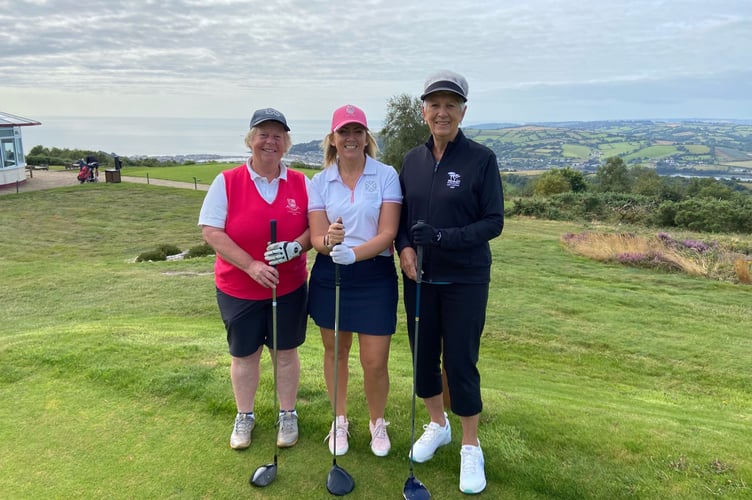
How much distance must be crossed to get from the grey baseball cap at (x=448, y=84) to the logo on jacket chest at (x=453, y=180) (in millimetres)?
491

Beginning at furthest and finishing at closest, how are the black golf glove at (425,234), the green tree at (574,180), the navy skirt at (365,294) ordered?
the green tree at (574,180) → the navy skirt at (365,294) → the black golf glove at (425,234)

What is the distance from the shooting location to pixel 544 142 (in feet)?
348

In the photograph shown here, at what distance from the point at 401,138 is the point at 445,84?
37.3 meters

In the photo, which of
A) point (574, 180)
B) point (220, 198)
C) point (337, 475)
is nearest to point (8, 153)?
point (220, 198)

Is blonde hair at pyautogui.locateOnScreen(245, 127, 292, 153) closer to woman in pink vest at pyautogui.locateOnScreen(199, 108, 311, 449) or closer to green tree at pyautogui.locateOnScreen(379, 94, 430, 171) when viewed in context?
woman in pink vest at pyautogui.locateOnScreen(199, 108, 311, 449)

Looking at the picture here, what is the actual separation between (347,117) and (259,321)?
1.60m

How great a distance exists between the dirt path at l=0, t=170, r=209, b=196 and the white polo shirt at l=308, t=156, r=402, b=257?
111ft

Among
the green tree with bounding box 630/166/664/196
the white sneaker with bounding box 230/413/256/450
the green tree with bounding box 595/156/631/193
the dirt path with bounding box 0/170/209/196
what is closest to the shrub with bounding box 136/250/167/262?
the white sneaker with bounding box 230/413/256/450

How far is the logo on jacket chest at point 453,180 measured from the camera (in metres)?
3.27

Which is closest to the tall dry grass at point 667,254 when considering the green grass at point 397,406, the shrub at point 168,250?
the green grass at point 397,406

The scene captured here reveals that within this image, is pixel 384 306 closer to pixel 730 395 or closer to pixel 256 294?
pixel 256 294

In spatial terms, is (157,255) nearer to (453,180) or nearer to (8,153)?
(453,180)

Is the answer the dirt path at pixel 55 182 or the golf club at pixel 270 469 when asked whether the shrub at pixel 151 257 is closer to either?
the golf club at pixel 270 469

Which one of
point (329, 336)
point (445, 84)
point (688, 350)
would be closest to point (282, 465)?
point (329, 336)
